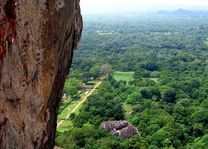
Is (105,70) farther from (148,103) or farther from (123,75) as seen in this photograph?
(148,103)

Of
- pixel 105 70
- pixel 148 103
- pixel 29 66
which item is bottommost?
pixel 105 70

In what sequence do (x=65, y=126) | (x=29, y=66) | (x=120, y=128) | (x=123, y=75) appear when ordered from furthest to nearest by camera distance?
(x=123, y=75) → (x=65, y=126) → (x=120, y=128) → (x=29, y=66)

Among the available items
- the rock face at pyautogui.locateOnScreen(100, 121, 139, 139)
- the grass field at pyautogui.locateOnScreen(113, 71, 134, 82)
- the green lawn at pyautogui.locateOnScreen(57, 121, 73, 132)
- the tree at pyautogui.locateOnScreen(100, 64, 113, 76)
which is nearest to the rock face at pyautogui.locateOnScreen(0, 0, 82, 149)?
the rock face at pyautogui.locateOnScreen(100, 121, 139, 139)

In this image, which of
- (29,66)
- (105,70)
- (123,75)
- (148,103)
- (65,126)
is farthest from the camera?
(123,75)

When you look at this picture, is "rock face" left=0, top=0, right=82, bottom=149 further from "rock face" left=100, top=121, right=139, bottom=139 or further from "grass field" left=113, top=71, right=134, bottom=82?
"grass field" left=113, top=71, right=134, bottom=82

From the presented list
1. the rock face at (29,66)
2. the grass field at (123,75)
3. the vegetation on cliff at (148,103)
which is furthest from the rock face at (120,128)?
the grass field at (123,75)

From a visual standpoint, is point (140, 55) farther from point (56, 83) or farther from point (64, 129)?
point (56, 83)

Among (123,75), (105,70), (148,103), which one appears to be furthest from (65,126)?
(123,75)

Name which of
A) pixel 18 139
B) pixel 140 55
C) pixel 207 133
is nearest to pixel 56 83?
pixel 18 139
